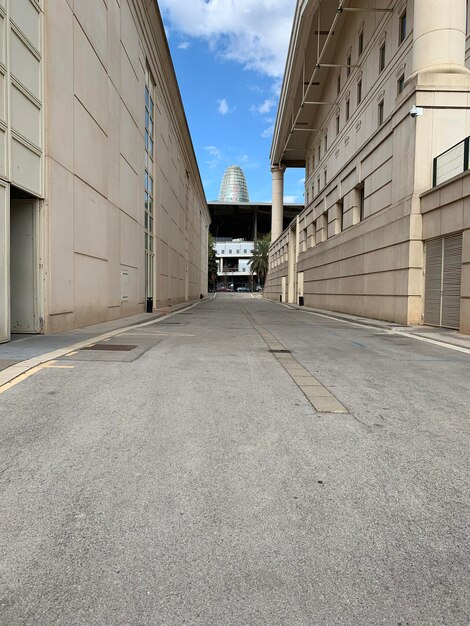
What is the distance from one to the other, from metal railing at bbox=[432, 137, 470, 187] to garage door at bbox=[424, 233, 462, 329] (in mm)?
2037

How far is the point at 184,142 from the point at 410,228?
101 ft

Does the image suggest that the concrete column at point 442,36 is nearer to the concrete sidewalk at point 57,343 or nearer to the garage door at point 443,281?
the garage door at point 443,281

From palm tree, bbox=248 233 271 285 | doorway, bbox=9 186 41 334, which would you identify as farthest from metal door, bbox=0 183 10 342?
palm tree, bbox=248 233 271 285

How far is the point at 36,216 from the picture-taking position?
11047mm

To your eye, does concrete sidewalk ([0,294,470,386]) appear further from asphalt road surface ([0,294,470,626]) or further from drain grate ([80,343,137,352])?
asphalt road surface ([0,294,470,626])

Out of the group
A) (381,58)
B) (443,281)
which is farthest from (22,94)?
(381,58)

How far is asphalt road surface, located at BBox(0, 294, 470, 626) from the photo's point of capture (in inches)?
84.4

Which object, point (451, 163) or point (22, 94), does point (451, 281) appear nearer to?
point (451, 163)

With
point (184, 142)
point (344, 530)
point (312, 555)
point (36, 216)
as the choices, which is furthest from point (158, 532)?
point (184, 142)

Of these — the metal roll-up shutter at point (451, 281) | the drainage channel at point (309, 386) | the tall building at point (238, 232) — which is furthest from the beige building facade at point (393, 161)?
the tall building at point (238, 232)

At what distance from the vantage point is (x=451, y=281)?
46.5 ft

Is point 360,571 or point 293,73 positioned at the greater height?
point 293,73

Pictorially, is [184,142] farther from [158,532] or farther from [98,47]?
[158,532]

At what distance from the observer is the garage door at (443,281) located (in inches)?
548
